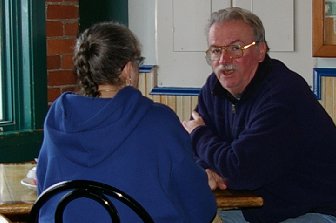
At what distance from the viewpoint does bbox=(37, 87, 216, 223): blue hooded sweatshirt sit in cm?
183

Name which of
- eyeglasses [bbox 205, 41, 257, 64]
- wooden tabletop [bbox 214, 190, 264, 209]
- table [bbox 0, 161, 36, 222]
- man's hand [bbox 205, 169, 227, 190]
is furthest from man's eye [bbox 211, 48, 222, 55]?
table [bbox 0, 161, 36, 222]

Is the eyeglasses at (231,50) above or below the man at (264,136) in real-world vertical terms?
above

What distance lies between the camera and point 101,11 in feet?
13.3

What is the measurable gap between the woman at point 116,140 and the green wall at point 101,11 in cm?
204

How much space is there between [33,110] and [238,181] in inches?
68.6

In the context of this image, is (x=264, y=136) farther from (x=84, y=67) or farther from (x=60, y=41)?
(x=60, y=41)

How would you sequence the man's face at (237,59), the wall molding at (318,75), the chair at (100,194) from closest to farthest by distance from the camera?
the chair at (100,194)
the man's face at (237,59)
the wall molding at (318,75)

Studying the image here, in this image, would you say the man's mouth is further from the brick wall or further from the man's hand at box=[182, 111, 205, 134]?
the brick wall

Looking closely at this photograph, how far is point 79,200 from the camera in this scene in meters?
1.87

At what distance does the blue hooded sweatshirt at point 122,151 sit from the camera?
5.99 feet

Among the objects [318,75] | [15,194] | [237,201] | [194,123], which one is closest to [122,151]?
[237,201]

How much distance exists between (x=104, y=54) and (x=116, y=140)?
241 mm

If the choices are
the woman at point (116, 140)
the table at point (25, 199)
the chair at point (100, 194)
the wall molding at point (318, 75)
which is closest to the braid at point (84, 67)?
the woman at point (116, 140)

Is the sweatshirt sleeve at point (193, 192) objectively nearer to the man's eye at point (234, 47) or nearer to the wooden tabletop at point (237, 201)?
the wooden tabletop at point (237, 201)
